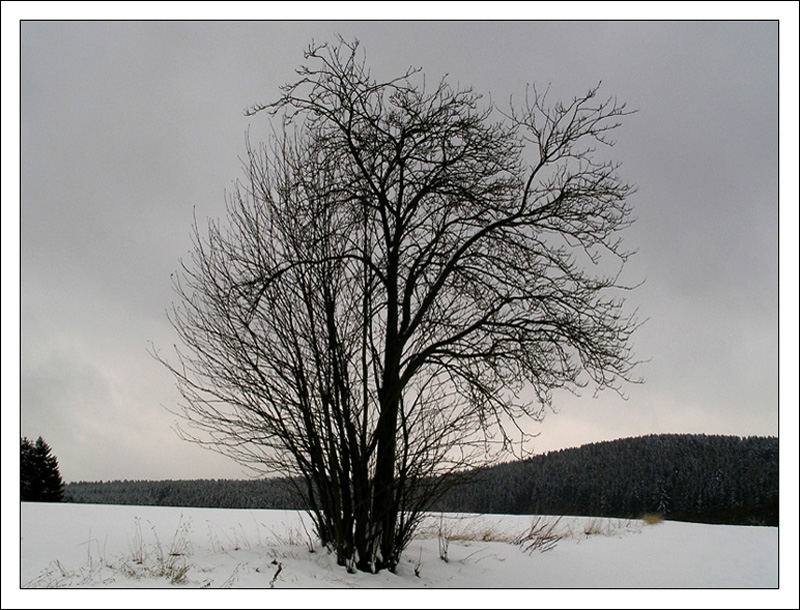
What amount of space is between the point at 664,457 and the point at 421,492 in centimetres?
1397

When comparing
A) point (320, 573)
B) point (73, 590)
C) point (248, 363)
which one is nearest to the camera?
point (73, 590)

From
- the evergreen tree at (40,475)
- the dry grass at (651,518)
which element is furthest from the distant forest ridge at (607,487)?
the evergreen tree at (40,475)

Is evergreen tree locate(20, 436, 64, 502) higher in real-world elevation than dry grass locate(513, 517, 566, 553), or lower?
lower

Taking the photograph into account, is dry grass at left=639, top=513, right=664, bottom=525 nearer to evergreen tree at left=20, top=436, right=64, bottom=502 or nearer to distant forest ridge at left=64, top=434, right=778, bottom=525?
distant forest ridge at left=64, top=434, right=778, bottom=525

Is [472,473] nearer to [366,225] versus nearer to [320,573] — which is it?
[320,573]

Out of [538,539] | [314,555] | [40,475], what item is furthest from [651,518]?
[40,475]

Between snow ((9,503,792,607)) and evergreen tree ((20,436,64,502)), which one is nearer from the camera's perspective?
snow ((9,503,792,607))

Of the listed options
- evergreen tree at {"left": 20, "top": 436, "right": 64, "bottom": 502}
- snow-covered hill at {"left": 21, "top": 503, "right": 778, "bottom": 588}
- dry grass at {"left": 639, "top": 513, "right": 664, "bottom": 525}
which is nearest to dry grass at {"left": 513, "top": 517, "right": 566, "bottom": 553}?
snow-covered hill at {"left": 21, "top": 503, "right": 778, "bottom": 588}

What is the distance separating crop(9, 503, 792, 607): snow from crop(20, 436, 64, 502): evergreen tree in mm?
9615

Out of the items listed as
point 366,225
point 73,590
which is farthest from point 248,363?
point 73,590

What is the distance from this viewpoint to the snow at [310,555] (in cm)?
721

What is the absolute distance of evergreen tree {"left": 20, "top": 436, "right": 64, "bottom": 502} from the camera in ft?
67.8

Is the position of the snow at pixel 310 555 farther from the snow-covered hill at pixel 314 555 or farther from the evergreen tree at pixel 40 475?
the evergreen tree at pixel 40 475

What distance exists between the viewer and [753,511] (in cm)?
1405
